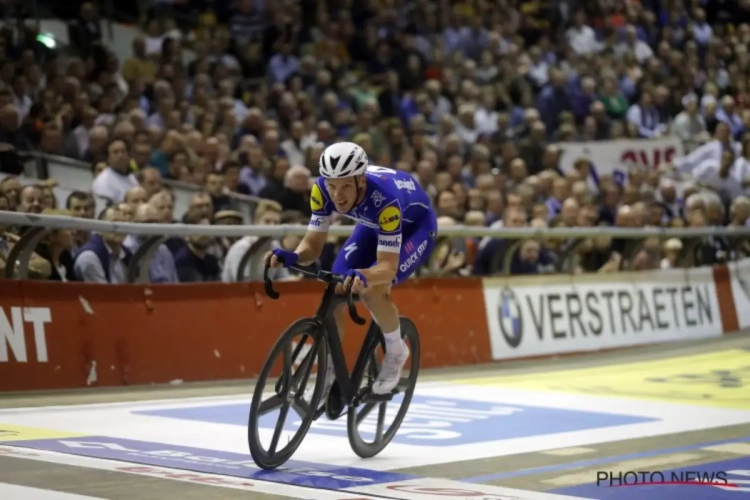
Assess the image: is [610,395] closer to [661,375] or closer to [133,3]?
[661,375]

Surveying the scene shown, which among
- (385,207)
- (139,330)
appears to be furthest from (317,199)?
(139,330)

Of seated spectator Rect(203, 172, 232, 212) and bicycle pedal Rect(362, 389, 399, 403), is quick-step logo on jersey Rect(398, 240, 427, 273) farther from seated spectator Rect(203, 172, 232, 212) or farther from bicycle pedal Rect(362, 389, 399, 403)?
seated spectator Rect(203, 172, 232, 212)

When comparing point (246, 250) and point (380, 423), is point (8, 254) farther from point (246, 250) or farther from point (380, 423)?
point (380, 423)

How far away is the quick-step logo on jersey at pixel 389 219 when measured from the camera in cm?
739

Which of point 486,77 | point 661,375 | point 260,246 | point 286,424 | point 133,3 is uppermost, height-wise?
point 133,3

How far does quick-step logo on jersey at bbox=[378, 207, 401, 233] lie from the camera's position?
24.2 ft

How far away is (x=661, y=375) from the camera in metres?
12.6

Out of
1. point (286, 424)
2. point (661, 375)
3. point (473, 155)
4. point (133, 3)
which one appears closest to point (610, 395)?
point (661, 375)

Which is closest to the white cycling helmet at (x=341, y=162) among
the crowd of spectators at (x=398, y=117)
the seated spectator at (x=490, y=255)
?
the crowd of spectators at (x=398, y=117)

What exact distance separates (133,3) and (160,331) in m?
8.84

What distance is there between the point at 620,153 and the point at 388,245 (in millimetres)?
11961

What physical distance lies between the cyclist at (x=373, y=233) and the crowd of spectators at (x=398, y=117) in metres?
3.17

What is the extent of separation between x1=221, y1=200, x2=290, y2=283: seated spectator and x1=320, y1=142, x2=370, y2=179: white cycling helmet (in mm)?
4167

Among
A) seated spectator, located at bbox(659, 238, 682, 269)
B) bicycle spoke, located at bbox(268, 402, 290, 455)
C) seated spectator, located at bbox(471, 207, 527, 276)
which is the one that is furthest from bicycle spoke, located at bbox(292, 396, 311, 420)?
seated spectator, located at bbox(659, 238, 682, 269)
